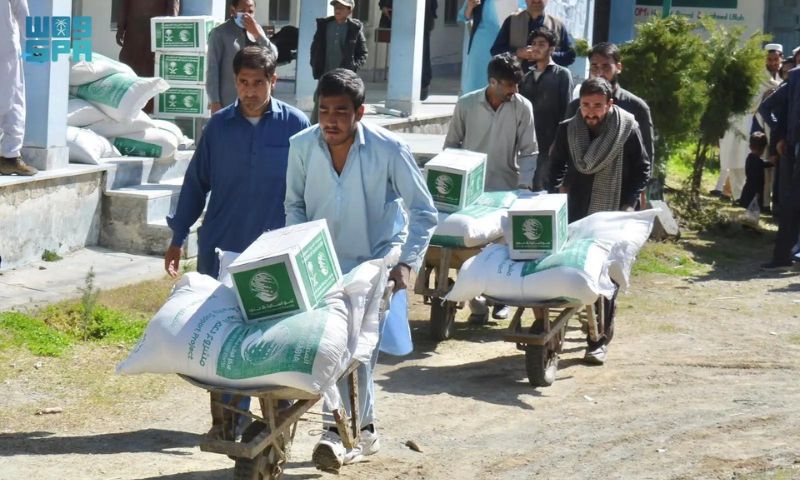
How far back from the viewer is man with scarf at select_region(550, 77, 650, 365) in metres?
8.41

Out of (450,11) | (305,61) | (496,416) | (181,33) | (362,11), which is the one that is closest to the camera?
(496,416)

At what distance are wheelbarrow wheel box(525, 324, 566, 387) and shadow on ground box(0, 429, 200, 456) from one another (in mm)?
2066

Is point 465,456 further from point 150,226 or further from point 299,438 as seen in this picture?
point 150,226

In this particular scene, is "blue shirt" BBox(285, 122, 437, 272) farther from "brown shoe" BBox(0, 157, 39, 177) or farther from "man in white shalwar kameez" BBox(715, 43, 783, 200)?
"man in white shalwar kameez" BBox(715, 43, 783, 200)

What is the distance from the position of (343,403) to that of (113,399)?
1.70 metres

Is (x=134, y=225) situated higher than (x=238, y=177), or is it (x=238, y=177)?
(x=238, y=177)

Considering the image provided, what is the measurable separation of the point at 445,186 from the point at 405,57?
7208mm

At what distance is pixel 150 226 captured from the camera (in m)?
10.2

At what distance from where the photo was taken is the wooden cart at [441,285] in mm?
8766

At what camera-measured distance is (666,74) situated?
45.0ft

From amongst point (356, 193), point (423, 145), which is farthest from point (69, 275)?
point (423, 145)

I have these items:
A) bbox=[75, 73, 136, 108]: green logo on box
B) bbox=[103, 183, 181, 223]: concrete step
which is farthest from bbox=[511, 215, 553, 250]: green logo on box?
bbox=[75, 73, 136, 108]: green logo on box

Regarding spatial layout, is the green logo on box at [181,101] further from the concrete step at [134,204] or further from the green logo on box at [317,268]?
the green logo on box at [317,268]

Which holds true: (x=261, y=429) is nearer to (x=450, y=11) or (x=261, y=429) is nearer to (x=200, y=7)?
(x=200, y=7)
